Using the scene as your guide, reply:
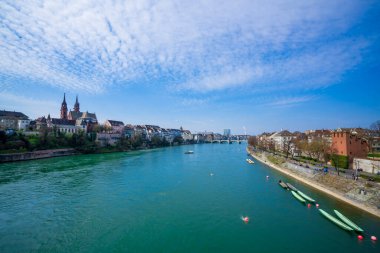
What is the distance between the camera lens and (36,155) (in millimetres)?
46344

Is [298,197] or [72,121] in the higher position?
[72,121]

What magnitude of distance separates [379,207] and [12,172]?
4164 cm

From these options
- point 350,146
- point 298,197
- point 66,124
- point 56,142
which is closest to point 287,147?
point 350,146

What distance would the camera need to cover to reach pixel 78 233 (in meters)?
13.9

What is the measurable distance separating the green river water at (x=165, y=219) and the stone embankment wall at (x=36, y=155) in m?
17.8

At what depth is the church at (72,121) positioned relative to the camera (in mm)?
72938

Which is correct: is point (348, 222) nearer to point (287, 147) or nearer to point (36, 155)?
point (287, 147)

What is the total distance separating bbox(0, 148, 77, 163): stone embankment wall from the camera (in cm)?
4074

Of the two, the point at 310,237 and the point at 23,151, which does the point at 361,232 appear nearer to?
the point at 310,237

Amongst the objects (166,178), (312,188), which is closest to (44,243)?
(166,178)

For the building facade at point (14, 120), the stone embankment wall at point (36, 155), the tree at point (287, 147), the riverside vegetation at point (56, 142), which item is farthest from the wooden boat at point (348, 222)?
the building facade at point (14, 120)

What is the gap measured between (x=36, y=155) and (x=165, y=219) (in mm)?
42340

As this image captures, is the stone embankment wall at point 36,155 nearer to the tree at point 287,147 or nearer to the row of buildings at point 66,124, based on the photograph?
the row of buildings at point 66,124

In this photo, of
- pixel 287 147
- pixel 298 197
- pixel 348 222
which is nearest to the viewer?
pixel 348 222
